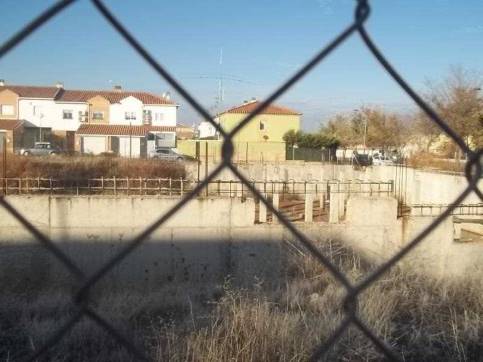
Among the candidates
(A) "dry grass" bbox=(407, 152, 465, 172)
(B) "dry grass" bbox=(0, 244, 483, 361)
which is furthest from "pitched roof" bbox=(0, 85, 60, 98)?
(B) "dry grass" bbox=(0, 244, 483, 361)

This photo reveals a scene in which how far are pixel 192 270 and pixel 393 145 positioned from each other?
983 inches

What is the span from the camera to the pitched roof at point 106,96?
1287 inches

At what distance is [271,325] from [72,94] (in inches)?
1264

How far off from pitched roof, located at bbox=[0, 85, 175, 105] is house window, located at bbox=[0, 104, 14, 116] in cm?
103

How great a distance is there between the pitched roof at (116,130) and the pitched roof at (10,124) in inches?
148

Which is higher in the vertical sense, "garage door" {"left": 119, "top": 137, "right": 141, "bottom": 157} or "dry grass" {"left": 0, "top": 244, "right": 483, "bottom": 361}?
"garage door" {"left": 119, "top": 137, "right": 141, "bottom": 157}

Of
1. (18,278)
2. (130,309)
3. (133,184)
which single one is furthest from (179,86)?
(133,184)

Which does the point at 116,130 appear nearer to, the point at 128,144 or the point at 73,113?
the point at 128,144

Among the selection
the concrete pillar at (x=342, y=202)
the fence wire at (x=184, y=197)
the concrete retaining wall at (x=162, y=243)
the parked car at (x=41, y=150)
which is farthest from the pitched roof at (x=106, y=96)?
the fence wire at (x=184, y=197)

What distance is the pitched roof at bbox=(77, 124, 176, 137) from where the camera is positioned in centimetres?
2945

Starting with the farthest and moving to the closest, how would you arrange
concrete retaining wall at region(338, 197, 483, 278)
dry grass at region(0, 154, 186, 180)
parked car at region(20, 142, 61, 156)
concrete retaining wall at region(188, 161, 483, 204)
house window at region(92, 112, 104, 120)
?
1. house window at region(92, 112, 104, 120)
2. parked car at region(20, 142, 61, 156)
3. dry grass at region(0, 154, 186, 180)
4. concrete retaining wall at region(188, 161, 483, 204)
5. concrete retaining wall at region(338, 197, 483, 278)

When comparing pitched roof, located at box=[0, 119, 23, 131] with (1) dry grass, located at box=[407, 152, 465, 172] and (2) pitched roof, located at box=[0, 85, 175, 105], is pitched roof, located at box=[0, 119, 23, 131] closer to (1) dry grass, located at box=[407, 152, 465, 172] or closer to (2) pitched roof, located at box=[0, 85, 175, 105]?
(2) pitched roof, located at box=[0, 85, 175, 105]

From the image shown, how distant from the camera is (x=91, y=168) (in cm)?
1454

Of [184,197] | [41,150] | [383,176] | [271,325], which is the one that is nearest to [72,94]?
[41,150]
